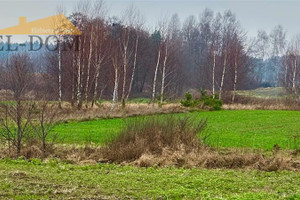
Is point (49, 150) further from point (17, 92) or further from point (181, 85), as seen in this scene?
point (181, 85)

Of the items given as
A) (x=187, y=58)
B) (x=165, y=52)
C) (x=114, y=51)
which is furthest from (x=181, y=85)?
(x=114, y=51)

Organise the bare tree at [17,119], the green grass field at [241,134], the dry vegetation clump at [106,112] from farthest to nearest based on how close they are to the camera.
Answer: the dry vegetation clump at [106,112] < the green grass field at [241,134] < the bare tree at [17,119]

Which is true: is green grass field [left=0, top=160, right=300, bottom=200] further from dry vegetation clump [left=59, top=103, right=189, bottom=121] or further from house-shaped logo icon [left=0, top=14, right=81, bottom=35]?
house-shaped logo icon [left=0, top=14, right=81, bottom=35]

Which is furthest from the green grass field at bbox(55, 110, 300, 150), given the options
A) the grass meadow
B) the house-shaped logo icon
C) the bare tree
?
the house-shaped logo icon

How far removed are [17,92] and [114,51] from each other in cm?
2172

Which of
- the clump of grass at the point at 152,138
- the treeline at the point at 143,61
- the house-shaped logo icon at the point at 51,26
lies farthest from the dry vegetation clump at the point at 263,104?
the clump of grass at the point at 152,138

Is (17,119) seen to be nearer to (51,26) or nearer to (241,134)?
(241,134)

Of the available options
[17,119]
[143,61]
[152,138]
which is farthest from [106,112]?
[143,61]

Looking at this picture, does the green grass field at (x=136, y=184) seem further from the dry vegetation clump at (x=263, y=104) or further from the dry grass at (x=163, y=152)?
the dry vegetation clump at (x=263, y=104)

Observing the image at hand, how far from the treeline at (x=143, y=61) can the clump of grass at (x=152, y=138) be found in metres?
3.55

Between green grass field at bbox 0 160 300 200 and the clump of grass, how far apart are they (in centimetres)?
200

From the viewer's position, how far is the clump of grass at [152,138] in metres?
12.4

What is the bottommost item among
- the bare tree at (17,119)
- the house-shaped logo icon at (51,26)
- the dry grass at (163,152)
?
the dry grass at (163,152)

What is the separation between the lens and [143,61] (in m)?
60.0
